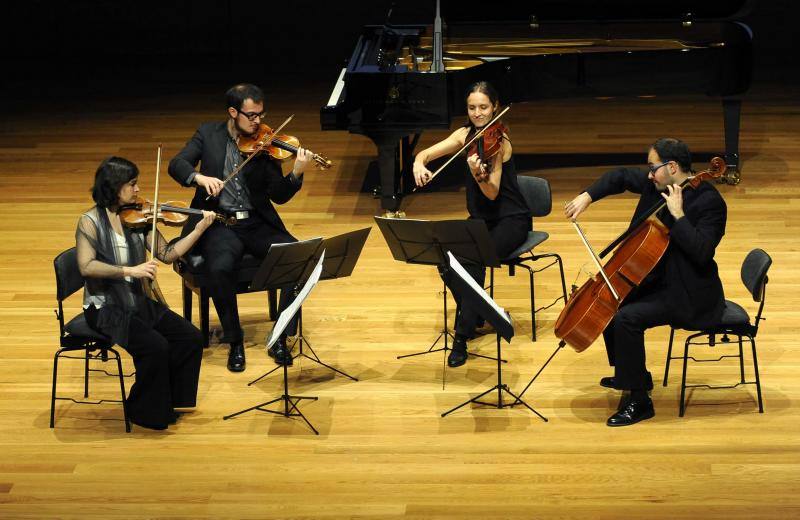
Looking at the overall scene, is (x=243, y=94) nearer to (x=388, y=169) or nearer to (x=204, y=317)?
(x=204, y=317)

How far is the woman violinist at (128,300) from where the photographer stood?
15.1 ft

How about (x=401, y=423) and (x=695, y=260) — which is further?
(x=401, y=423)

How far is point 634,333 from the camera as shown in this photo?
15.2 ft

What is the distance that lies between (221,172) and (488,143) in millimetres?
1214

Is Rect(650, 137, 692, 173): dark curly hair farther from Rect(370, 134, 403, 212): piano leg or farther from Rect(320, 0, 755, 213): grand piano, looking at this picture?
Rect(370, 134, 403, 212): piano leg

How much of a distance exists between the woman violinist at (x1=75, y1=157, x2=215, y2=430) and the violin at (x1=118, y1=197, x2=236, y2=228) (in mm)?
28

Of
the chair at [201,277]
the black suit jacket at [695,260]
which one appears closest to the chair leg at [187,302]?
the chair at [201,277]

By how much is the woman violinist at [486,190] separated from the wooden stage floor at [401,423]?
0.21m

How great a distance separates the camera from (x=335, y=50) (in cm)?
1173

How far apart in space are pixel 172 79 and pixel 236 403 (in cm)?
636

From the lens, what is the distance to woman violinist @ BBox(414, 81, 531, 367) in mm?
5234

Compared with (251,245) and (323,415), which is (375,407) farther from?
(251,245)

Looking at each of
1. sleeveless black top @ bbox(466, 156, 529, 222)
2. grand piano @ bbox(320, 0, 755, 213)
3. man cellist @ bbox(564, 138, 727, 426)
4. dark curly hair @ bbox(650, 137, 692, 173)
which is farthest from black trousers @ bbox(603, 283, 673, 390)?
grand piano @ bbox(320, 0, 755, 213)

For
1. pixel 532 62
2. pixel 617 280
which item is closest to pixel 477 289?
pixel 617 280
